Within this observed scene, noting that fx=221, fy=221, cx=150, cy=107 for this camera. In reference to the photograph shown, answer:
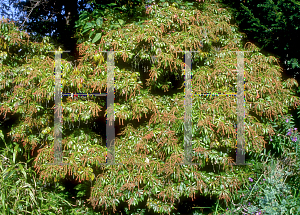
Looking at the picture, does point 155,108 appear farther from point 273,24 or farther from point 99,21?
point 273,24

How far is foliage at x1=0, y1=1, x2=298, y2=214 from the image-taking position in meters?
2.63

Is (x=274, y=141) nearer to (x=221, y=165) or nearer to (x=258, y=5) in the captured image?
(x=221, y=165)

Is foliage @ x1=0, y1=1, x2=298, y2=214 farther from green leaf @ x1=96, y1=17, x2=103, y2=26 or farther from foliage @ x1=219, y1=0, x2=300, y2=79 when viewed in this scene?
foliage @ x1=219, y1=0, x2=300, y2=79

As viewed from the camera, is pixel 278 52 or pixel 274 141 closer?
pixel 274 141

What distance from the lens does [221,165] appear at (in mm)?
2873

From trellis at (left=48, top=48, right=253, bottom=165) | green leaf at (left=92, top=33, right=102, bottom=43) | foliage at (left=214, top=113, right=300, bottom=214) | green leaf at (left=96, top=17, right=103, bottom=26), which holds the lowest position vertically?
foliage at (left=214, top=113, right=300, bottom=214)

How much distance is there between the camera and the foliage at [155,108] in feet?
8.63

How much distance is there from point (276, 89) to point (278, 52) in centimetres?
71

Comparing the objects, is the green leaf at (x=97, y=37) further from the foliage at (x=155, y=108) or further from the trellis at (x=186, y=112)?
the trellis at (x=186, y=112)

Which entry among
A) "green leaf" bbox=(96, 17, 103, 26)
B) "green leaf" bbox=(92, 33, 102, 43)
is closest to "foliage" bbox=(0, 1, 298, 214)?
"green leaf" bbox=(92, 33, 102, 43)

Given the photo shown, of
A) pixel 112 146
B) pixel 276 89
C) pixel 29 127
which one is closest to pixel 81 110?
pixel 112 146

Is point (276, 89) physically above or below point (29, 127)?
above

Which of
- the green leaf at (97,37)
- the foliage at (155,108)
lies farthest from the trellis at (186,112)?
the green leaf at (97,37)

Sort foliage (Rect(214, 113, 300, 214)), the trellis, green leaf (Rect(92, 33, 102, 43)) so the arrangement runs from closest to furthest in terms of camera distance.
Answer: foliage (Rect(214, 113, 300, 214)) < the trellis < green leaf (Rect(92, 33, 102, 43))
